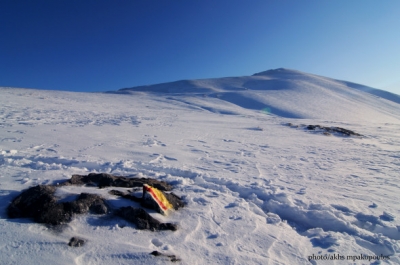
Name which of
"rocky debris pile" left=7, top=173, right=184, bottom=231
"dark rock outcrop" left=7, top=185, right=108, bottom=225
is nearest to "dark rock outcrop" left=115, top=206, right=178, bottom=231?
"rocky debris pile" left=7, top=173, right=184, bottom=231

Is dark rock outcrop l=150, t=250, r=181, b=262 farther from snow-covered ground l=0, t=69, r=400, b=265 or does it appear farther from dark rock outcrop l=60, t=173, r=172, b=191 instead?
dark rock outcrop l=60, t=173, r=172, b=191

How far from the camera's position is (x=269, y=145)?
9.94m

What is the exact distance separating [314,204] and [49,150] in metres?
7.02

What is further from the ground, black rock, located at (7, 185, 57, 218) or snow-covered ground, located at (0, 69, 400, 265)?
black rock, located at (7, 185, 57, 218)

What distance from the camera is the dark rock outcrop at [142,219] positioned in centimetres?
314

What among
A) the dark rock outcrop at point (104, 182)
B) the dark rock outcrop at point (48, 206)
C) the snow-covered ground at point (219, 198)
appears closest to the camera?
the snow-covered ground at point (219, 198)

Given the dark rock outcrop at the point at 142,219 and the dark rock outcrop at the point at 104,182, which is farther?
the dark rock outcrop at the point at 104,182

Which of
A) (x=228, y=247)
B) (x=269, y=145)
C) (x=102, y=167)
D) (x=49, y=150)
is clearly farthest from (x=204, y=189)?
(x=269, y=145)

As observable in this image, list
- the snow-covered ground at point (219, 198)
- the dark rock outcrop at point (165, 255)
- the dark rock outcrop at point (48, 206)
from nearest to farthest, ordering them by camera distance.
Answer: the dark rock outcrop at point (165, 255) < the snow-covered ground at point (219, 198) < the dark rock outcrop at point (48, 206)

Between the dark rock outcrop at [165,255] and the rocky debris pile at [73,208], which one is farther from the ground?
the rocky debris pile at [73,208]

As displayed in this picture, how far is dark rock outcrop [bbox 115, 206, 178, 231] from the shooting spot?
3143 millimetres

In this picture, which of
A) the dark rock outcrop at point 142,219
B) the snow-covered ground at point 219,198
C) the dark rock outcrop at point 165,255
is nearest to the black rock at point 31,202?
the snow-covered ground at point 219,198

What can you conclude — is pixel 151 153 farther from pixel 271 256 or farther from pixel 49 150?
pixel 271 256

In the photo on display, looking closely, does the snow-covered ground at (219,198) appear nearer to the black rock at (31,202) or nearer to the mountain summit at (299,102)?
the black rock at (31,202)
